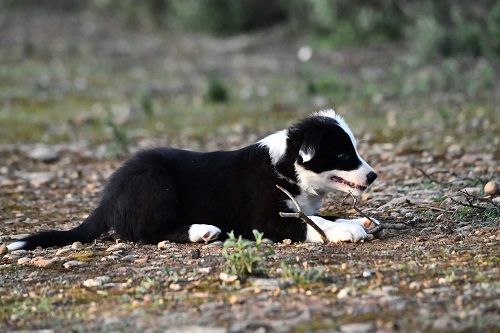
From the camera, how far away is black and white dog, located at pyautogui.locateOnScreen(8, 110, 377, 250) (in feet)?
21.0

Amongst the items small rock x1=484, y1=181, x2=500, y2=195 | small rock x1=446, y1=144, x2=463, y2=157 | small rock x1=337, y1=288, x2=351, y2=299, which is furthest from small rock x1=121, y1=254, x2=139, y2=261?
small rock x1=446, y1=144, x2=463, y2=157

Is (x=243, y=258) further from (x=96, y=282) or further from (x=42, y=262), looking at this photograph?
(x=42, y=262)

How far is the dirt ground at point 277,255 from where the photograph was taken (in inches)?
179

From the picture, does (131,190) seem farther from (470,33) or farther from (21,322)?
Answer: (470,33)

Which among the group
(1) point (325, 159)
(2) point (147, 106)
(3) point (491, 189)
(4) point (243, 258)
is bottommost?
(2) point (147, 106)

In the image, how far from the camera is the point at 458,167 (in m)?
9.09

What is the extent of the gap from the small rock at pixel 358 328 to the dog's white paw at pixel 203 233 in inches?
86.2

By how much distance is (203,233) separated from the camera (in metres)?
6.36

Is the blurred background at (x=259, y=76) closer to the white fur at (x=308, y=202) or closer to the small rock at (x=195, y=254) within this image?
the white fur at (x=308, y=202)

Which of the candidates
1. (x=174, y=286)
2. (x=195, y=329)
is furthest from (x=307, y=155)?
(x=195, y=329)

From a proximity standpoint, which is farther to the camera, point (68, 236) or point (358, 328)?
point (68, 236)

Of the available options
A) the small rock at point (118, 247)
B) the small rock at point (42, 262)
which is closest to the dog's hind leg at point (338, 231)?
the small rock at point (118, 247)

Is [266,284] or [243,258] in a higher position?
[243,258]

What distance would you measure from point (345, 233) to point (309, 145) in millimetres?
649
